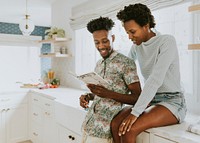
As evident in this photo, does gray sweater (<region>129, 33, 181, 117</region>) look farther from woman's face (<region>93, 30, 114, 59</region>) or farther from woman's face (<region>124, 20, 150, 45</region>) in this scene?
woman's face (<region>93, 30, 114, 59</region>)

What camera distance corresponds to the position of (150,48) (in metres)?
1.46

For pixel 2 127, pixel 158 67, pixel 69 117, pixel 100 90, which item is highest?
pixel 158 67

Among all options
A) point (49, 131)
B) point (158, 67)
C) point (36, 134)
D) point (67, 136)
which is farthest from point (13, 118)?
point (158, 67)

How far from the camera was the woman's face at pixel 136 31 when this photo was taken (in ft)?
4.61

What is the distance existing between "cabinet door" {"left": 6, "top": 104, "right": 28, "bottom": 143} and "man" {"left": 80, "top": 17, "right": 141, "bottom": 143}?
7.39ft

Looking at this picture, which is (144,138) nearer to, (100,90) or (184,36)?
(100,90)

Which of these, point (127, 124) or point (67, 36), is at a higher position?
point (67, 36)

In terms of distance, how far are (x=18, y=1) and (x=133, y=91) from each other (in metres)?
3.53

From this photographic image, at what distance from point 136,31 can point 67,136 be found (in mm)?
1509

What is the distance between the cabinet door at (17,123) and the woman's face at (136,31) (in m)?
2.65

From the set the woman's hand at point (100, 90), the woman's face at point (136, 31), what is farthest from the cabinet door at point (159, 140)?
the woman's face at point (136, 31)

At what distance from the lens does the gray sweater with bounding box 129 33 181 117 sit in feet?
4.21

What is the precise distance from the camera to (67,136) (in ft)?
7.92

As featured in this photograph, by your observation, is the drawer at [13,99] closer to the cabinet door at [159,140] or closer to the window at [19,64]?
the window at [19,64]
